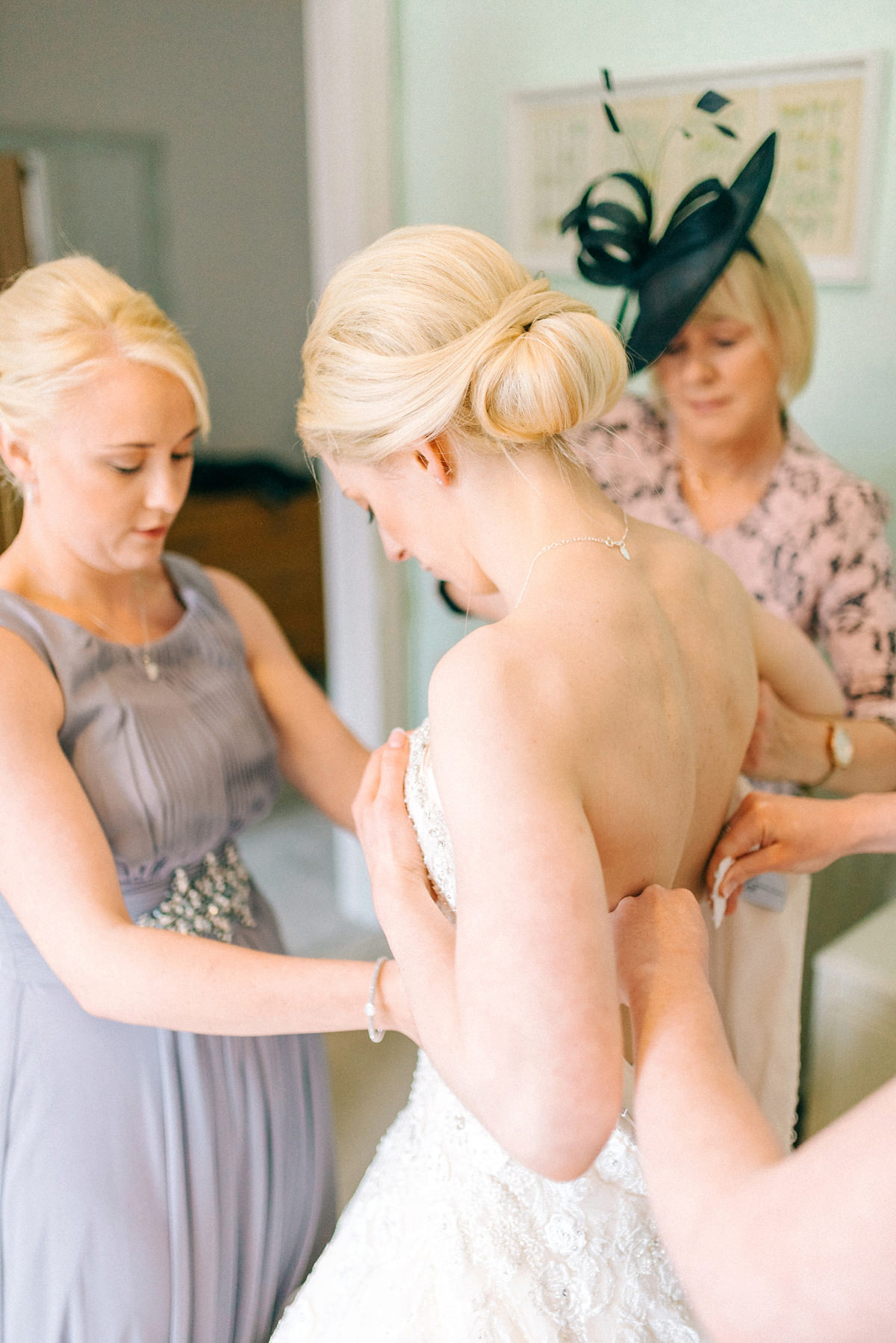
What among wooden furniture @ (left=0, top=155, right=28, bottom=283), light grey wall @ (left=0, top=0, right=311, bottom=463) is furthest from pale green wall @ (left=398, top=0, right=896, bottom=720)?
light grey wall @ (left=0, top=0, right=311, bottom=463)

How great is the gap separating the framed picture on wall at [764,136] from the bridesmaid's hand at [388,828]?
3.90 ft

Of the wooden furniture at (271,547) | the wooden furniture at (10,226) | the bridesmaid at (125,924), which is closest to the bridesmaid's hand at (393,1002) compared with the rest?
the bridesmaid at (125,924)

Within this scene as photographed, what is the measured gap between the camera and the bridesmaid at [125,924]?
3.57 ft

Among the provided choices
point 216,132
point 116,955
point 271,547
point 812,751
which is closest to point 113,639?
point 116,955

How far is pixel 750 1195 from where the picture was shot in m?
0.61

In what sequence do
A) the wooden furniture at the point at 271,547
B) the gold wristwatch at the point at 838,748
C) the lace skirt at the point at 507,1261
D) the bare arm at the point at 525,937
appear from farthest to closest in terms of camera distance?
the wooden furniture at the point at 271,547 → the gold wristwatch at the point at 838,748 → the lace skirt at the point at 507,1261 → the bare arm at the point at 525,937

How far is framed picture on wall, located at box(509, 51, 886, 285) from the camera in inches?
65.2

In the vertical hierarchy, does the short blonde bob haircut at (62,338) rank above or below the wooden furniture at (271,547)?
above

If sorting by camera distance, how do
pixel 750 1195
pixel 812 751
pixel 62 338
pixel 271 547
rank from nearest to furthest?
1. pixel 750 1195
2. pixel 62 338
3. pixel 812 751
4. pixel 271 547

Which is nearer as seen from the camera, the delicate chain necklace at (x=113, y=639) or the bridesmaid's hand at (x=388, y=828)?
the bridesmaid's hand at (x=388, y=828)

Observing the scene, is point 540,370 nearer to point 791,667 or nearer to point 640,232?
point 791,667

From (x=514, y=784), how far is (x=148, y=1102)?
0.77m

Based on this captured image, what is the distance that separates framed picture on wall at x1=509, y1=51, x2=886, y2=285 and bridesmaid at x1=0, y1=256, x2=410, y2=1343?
104 centimetres

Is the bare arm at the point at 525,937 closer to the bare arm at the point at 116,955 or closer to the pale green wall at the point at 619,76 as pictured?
the bare arm at the point at 116,955
